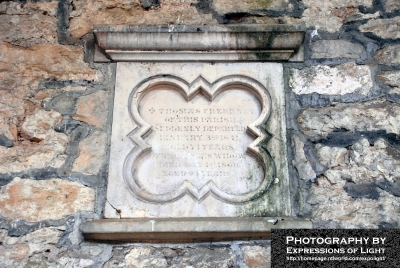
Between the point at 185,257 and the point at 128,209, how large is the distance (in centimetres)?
32

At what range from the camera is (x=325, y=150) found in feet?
8.03

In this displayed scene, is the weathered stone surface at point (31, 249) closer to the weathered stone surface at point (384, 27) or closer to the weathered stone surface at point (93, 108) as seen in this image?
the weathered stone surface at point (93, 108)

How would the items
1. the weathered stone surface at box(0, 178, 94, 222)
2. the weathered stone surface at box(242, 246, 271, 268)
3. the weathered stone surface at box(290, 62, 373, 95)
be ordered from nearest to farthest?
1. the weathered stone surface at box(242, 246, 271, 268)
2. the weathered stone surface at box(0, 178, 94, 222)
3. the weathered stone surface at box(290, 62, 373, 95)

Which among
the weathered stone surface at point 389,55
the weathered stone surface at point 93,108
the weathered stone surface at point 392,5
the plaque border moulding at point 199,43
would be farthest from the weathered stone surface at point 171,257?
the weathered stone surface at point 392,5

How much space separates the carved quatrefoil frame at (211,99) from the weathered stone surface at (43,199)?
0.71ft

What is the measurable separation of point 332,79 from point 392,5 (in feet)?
1.87

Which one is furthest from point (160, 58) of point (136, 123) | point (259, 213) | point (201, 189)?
point (259, 213)

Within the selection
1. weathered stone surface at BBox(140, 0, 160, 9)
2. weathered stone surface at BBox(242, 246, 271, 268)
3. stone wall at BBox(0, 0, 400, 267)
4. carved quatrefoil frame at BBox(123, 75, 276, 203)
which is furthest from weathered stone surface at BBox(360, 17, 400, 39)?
weathered stone surface at BBox(242, 246, 271, 268)

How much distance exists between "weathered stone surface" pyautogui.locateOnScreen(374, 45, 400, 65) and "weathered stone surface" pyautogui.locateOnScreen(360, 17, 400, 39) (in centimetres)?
7

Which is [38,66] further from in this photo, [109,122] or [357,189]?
[357,189]

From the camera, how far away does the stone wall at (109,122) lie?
2.27m

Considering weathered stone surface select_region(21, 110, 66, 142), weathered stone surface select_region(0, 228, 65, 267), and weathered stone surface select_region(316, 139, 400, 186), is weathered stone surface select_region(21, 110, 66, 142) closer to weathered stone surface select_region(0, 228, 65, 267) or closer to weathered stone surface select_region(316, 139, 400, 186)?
weathered stone surface select_region(0, 228, 65, 267)

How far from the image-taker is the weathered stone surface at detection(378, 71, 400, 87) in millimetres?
2587

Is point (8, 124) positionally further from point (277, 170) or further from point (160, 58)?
point (277, 170)
